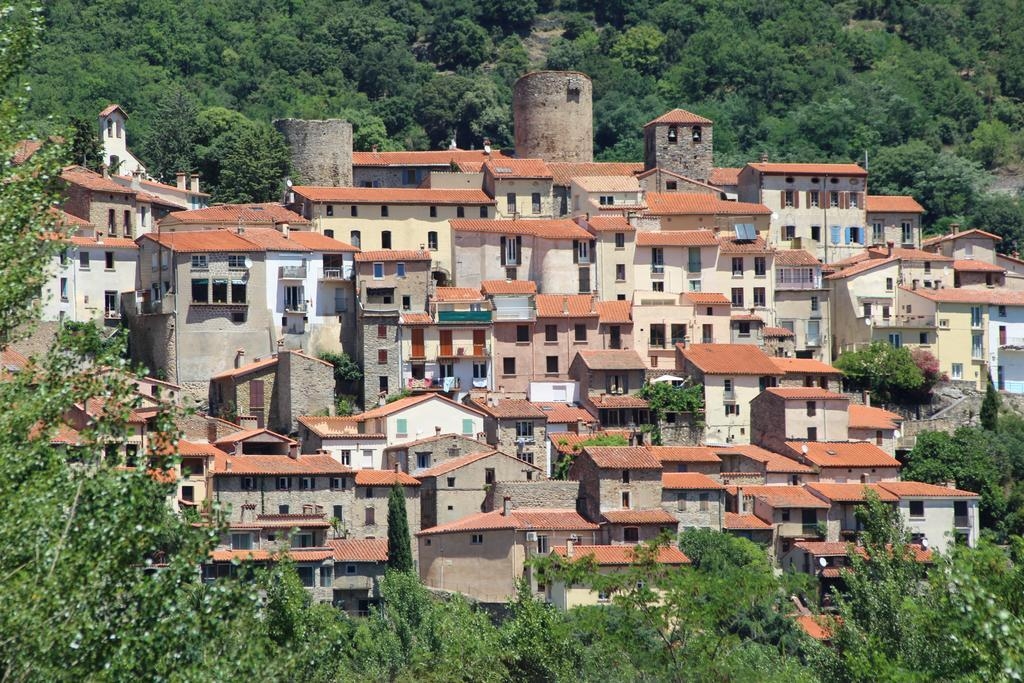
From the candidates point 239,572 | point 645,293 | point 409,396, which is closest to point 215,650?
point 239,572

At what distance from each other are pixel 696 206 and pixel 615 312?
810 cm

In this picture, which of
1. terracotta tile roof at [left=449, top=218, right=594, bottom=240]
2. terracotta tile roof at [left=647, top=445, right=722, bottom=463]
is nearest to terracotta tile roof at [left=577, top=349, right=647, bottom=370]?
terracotta tile roof at [left=647, top=445, right=722, bottom=463]

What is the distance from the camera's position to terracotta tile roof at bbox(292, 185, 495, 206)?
233ft

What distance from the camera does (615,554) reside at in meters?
55.9

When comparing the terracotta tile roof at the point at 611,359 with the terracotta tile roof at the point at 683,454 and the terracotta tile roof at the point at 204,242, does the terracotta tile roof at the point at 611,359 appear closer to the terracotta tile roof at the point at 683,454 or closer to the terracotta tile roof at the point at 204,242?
the terracotta tile roof at the point at 683,454

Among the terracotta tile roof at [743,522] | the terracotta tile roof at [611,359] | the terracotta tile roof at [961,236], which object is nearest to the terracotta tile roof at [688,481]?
the terracotta tile roof at [743,522]

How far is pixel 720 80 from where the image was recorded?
114m

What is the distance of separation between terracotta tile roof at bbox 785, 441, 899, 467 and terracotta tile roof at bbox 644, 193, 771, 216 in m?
12.4

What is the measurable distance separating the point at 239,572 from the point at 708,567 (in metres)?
32.3

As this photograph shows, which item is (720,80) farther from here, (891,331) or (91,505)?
(91,505)

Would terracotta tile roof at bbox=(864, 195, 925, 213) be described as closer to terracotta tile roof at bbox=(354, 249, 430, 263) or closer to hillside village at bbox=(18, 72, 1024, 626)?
hillside village at bbox=(18, 72, 1024, 626)

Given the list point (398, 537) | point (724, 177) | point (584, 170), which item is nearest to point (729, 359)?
point (584, 170)

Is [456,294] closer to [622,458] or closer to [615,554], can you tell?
[622,458]

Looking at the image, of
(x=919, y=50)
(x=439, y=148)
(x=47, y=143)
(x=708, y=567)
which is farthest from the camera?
(x=919, y=50)
